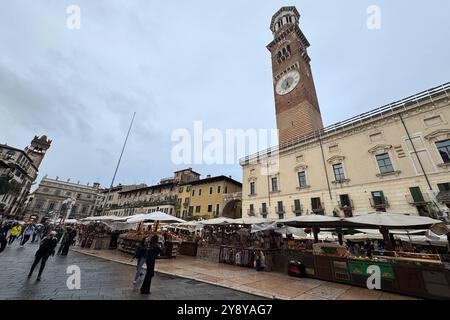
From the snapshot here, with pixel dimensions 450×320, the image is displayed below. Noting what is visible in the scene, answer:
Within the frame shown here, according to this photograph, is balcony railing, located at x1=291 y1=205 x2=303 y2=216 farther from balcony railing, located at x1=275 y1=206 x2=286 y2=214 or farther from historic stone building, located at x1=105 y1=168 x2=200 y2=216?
historic stone building, located at x1=105 y1=168 x2=200 y2=216

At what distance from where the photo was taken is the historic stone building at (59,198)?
5393cm

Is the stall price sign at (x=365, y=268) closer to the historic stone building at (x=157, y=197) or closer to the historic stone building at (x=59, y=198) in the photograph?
the historic stone building at (x=157, y=197)

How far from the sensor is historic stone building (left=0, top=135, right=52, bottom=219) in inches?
1503

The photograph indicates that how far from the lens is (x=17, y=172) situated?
43.7 meters

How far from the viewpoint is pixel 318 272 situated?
8.55 m

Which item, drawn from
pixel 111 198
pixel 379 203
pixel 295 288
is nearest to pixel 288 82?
pixel 379 203

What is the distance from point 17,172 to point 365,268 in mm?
63590

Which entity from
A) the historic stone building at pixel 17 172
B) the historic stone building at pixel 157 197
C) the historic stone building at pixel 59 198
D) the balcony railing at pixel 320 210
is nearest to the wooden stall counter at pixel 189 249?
the balcony railing at pixel 320 210

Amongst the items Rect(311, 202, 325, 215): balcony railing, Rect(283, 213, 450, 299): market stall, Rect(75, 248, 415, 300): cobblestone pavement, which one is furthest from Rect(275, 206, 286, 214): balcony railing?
Rect(75, 248, 415, 300): cobblestone pavement

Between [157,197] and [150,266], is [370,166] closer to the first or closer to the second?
[150,266]

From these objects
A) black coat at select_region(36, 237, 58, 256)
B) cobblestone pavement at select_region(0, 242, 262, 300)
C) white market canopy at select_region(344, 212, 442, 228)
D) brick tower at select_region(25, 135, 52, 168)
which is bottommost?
cobblestone pavement at select_region(0, 242, 262, 300)

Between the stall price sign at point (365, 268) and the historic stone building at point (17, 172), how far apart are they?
2076 inches

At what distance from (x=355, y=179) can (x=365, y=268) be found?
15473 mm
